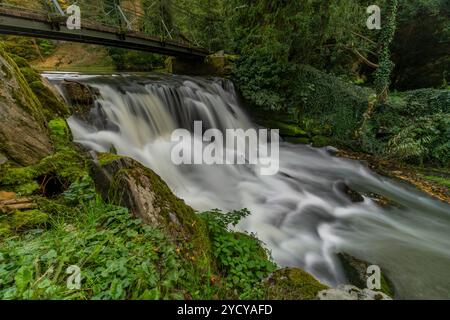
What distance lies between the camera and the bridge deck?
6387 millimetres

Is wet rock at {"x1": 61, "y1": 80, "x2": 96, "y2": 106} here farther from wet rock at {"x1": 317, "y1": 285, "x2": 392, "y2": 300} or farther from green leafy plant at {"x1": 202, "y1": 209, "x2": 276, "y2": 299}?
wet rock at {"x1": 317, "y1": 285, "x2": 392, "y2": 300}

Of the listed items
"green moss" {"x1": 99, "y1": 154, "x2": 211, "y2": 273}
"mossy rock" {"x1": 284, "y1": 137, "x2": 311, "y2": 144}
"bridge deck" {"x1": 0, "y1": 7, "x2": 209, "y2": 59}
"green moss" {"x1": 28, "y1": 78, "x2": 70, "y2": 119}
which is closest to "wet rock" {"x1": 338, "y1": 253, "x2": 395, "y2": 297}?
"green moss" {"x1": 99, "y1": 154, "x2": 211, "y2": 273}

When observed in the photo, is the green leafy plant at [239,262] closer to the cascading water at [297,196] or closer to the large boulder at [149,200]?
the large boulder at [149,200]

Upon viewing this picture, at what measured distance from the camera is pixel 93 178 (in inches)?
115

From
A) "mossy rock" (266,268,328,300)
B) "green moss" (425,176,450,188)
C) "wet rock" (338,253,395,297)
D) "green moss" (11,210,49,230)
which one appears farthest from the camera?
"green moss" (425,176,450,188)

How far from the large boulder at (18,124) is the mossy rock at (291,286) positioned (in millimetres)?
3109

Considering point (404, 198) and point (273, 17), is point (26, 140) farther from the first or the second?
point (273, 17)

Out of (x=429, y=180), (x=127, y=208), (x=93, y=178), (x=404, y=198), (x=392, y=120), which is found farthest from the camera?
(x=392, y=120)

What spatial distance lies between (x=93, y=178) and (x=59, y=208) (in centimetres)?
50

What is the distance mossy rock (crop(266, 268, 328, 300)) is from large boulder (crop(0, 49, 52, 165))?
10.2 ft

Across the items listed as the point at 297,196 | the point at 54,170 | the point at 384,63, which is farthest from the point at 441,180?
the point at 54,170

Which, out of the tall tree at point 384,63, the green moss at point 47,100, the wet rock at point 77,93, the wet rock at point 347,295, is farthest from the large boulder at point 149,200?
Answer: the tall tree at point 384,63

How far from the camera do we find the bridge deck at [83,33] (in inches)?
251
